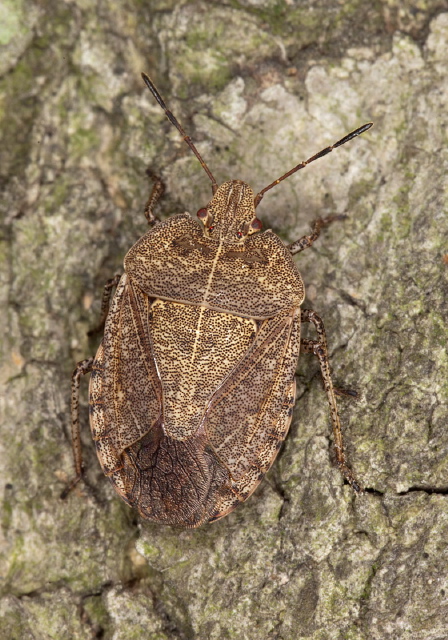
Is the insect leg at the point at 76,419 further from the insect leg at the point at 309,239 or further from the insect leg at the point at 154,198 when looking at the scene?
the insect leg at the point at 309,239

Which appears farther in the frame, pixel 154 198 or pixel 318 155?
pixel 154 198

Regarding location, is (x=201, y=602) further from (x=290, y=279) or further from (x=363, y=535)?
(x=290, y=279)

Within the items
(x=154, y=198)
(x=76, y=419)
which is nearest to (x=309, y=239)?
(x=154, y=198)

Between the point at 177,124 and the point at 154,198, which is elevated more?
the point at 177,124

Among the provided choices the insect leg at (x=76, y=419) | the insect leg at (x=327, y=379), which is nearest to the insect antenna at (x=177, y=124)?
the insect leg at (x=327, y=379)

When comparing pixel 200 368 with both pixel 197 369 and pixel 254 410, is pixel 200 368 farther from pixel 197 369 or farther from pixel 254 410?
pixel 254 410
